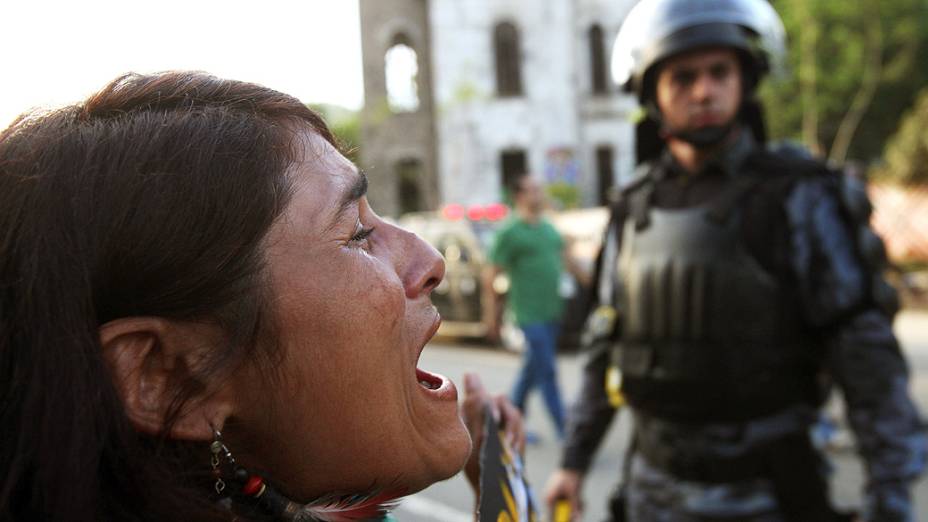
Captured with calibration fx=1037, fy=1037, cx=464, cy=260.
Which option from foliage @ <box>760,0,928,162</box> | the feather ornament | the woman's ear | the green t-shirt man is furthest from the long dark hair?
foliage @ <box>760,0,928,162</box>

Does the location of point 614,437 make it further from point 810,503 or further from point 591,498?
point 810,503

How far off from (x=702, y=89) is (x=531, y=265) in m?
4.83

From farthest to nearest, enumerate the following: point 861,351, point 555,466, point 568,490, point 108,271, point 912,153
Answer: point 912,153 < point 555,466 < point 568,490 < point 861,351 < point 108,271

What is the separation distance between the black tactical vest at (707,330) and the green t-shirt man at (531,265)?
4.76 m

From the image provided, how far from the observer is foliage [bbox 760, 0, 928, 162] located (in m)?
22.7

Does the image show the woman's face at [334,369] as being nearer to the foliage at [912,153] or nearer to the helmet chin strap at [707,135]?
the helmet chin strap at [707,135]

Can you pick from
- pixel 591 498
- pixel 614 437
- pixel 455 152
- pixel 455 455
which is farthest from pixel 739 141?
pixel 455 152

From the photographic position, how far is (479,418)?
57.0 inches

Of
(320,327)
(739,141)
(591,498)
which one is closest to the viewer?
(320,327)

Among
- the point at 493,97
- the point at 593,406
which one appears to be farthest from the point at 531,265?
the point at 493,97

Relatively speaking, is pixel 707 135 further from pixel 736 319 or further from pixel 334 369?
pixel 334 369

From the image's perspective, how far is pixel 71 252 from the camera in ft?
3.12

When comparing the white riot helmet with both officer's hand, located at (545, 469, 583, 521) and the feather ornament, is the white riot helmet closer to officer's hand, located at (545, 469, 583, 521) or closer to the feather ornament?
officer's hand, located at (545, 469, 583, 521)

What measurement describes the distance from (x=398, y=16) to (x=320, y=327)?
30677mm
